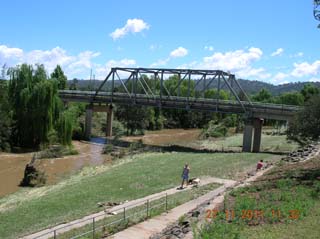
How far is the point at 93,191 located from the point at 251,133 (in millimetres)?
34245

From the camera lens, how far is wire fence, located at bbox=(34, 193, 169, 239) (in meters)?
17.2

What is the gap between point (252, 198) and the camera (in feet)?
63.9

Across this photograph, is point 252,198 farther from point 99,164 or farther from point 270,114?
point 270,114

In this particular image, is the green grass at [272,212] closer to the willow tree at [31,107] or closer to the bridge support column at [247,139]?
the bridge support column at [247,139]

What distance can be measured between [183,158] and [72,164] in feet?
40.2

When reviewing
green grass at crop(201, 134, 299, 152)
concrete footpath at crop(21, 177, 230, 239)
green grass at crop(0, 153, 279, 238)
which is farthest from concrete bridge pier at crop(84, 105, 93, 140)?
concrete footpath at crop(21, 177, 230, 239)

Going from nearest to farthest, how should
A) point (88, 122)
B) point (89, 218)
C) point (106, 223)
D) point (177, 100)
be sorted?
point (106, 223)
point (89, 218)
point (177, 100)
point (88, 122)

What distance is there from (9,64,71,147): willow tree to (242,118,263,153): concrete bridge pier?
25.5 meters

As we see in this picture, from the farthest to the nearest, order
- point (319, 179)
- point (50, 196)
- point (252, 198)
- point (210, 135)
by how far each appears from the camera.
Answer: point (210, 135)
point (50, 196)
point (319, 179)
point (252, 198)

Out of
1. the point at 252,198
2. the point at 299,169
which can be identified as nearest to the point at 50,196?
the point at 252,198

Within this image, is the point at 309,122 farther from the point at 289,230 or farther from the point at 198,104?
the point at 289,230

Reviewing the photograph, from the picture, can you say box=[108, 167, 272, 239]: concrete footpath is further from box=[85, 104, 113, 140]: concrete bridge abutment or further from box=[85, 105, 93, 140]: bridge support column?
box=[85, 104, 113, 140]: concrete bridge abutment

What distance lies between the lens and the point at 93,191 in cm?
2859
